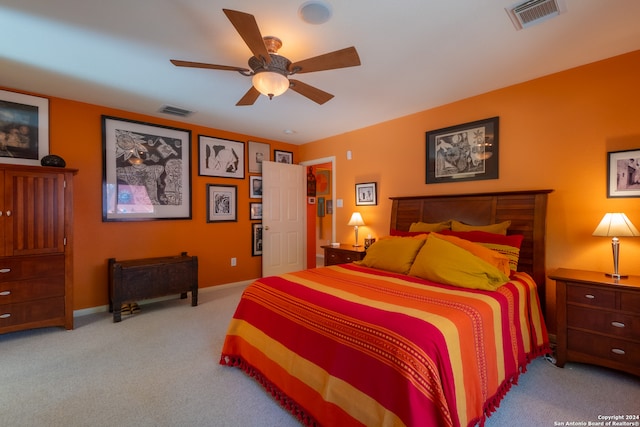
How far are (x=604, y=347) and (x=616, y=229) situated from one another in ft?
2.76

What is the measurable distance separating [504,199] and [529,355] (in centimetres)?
140

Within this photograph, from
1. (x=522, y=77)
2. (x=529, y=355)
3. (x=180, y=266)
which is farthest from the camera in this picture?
(x=180, y=266)

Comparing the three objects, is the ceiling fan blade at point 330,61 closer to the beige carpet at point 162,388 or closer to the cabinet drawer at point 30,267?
the beige carpet at point 162,388

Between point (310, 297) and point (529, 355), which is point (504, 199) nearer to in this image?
point (529, 355)

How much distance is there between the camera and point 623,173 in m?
2.29

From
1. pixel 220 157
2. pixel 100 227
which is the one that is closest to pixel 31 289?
pixel 100 227

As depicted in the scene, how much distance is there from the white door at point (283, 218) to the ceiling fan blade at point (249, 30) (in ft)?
9.74

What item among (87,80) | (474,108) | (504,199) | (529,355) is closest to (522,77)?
(474,108)

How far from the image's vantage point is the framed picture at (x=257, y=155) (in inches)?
186

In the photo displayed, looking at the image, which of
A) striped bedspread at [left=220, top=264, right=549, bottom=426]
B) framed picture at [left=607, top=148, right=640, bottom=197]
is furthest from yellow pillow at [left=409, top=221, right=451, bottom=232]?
framed picture at [left=607, top=148, right=640, bottom=197]

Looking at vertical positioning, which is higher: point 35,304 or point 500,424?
point 35,304

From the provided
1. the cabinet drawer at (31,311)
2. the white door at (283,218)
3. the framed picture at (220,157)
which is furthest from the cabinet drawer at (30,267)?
the white door at (283,218)

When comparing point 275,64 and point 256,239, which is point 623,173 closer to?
point 275,64

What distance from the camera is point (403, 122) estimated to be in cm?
376
